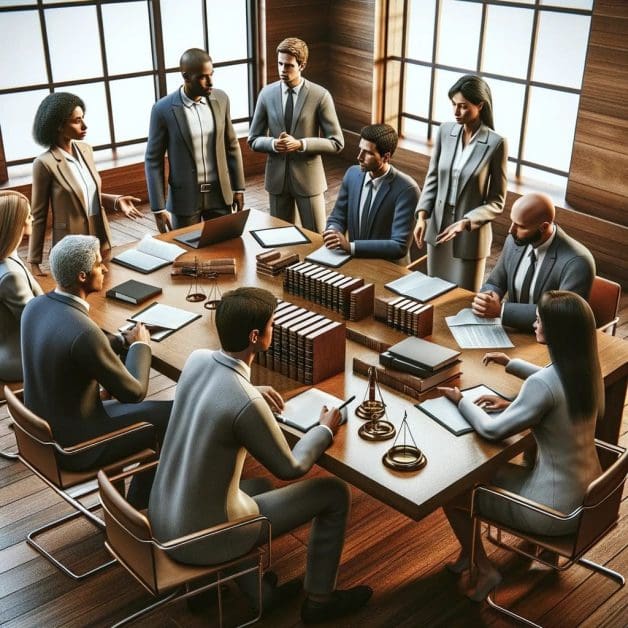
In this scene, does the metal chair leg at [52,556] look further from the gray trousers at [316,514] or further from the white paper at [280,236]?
the white paper at [280,236]

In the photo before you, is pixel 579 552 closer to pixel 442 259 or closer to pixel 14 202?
pixel 442 259

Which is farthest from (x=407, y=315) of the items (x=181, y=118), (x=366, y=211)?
(x=181, y=118)

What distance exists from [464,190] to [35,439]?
9.99 feet

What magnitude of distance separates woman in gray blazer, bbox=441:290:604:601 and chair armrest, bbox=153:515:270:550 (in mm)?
929

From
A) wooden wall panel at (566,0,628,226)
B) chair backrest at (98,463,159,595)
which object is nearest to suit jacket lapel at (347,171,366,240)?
chair backrest at (98,463,159,595)

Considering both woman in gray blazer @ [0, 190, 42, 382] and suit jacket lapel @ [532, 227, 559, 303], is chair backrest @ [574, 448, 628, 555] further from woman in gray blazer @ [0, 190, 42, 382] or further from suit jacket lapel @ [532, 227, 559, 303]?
woman in gray blazer @ [0, 190, 42, 382]

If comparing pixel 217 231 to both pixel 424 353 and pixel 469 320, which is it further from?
pixel 424 353

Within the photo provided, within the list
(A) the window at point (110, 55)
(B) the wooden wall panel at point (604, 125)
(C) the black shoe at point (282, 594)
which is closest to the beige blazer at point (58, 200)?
(C) the black shoe at point (282, 594)

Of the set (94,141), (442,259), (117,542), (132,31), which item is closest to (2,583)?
(117,542)

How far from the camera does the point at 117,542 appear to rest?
3.19 meters

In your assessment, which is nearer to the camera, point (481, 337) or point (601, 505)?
point (601, 505)

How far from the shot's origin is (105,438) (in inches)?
140

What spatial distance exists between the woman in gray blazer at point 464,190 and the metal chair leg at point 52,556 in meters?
2.60

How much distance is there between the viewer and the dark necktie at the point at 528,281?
4.34m
